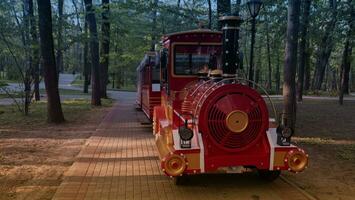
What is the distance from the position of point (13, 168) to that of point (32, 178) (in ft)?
3.07

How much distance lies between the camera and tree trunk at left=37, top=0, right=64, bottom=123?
1455 cm

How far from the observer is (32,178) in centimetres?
753

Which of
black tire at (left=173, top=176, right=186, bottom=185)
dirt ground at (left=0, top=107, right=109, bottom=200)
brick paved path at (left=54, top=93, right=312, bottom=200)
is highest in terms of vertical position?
black tire at (left=173, top=176, right=186, bottom=185)

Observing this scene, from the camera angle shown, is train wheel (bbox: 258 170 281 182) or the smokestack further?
train wheel (bbox: 258 170 281 182)

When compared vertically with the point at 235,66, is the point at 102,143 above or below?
below

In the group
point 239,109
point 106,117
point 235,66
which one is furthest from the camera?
point 106,117

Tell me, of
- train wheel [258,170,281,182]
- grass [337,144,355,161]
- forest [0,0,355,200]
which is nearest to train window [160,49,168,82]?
forest [0,0,355,200]

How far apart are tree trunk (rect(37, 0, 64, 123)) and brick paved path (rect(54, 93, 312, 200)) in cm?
551

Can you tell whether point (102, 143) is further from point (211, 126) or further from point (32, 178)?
point (211, 126)

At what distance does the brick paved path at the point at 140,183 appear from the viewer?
6.44 meters

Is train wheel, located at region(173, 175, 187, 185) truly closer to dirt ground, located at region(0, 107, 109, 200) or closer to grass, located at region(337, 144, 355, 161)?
dirt ground, located at region(0, 107, 109, 200)

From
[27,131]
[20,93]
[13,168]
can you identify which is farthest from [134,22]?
[13,168]

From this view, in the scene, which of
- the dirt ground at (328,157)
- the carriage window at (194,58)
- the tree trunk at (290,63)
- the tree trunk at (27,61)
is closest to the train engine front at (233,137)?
the dirt ground at (328,157)

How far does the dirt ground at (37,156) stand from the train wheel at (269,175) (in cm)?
331
